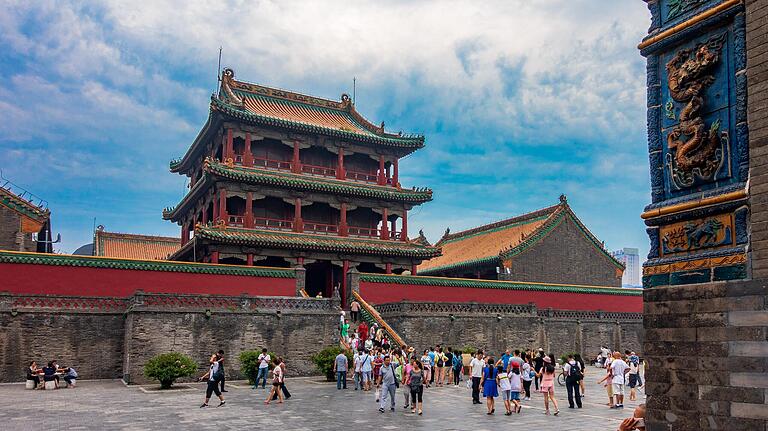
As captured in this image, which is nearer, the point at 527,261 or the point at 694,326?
the point at 694,326

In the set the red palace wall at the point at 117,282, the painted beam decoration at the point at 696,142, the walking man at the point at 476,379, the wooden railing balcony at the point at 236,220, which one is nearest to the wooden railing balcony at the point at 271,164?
the wooden railing balcony at the point at 236,220

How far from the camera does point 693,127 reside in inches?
379

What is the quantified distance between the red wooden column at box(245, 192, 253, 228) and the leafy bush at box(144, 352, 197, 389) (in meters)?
12.7

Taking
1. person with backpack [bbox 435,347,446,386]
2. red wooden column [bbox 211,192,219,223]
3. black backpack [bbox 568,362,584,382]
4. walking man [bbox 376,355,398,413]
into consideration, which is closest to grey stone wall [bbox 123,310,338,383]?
person with backpack [bbox 435,347,446,386]

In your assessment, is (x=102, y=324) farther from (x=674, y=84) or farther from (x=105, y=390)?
(x=674, y=84)

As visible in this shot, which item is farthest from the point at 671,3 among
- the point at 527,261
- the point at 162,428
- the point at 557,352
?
the point at 527,261

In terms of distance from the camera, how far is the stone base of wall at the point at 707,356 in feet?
26.7

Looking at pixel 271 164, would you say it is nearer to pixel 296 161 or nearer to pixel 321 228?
pixel 296 161

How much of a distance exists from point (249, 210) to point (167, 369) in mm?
13930

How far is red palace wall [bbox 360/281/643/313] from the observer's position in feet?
105

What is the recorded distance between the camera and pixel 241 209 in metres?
35.3

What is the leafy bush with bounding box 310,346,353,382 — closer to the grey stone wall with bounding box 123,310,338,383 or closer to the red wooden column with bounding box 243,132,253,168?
the grey stone wall with bounding box 123,310,338,383

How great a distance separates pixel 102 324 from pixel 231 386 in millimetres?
5971

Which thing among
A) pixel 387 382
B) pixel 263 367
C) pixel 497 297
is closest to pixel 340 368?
pixel 263 367
